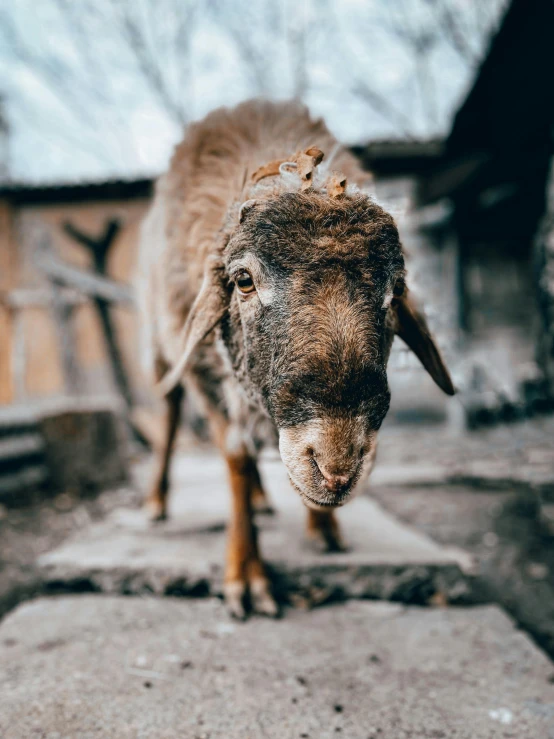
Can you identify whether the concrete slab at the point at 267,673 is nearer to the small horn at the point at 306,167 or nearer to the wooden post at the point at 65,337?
the small horn at the point at 306,167

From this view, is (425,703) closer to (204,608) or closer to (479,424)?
(204,608)

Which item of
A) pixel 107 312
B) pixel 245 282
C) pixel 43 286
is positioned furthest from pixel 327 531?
pixel 43 286

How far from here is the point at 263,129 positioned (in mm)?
2518

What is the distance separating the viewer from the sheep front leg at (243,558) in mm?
2488

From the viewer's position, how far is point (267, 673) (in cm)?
205

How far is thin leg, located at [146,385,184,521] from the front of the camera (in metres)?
3.77

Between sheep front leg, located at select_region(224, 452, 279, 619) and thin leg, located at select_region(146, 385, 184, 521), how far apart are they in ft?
4.05

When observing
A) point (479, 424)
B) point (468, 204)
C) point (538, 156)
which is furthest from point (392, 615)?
point (468, 204)

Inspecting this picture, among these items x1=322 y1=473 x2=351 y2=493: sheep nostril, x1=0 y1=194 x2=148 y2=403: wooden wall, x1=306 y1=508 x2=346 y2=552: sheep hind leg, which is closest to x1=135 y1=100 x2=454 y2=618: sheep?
x1=322 y1=473 x2=351 y2=493: sheep nostril

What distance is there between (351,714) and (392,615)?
0.78 m

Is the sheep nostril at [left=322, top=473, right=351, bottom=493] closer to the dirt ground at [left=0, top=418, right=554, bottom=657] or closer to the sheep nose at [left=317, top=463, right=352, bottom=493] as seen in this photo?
the sheep nose at [left=317, top=463, right=352, bottom=493]

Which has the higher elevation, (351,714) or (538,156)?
(538,156)

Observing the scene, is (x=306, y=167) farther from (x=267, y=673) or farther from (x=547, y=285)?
(x=547, y=285)

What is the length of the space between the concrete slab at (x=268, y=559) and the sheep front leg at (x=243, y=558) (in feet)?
0.61
